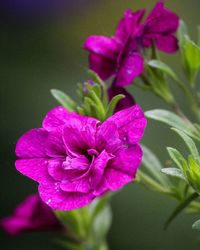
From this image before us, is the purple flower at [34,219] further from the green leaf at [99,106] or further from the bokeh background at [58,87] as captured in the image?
the bokeh background at [58,87]

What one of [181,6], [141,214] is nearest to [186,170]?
[141,214]

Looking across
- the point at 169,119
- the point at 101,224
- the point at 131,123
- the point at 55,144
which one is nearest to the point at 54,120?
the point at 55,144

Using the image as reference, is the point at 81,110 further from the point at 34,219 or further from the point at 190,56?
the point at 34,219

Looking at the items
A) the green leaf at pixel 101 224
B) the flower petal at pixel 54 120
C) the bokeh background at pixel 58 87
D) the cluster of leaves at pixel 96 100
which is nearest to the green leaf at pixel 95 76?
the cluster of leaves at pixel 96 100

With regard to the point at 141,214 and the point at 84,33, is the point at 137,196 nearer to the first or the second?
the point at 141,214

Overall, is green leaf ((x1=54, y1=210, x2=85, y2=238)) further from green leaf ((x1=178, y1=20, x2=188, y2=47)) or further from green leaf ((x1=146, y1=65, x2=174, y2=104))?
green leaf ((x1=178, y1=20, x2=188, y2=47))
